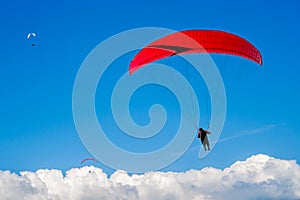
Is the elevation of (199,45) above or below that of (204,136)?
above

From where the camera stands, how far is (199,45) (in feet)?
227

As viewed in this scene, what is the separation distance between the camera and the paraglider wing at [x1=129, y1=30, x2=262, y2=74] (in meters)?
68.9

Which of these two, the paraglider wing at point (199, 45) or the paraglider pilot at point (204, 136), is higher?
the paraglider wing at point (199, 45)

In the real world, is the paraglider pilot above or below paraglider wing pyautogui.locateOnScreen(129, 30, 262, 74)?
below

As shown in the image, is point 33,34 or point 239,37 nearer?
point 239,37

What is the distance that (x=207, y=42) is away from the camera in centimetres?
6900

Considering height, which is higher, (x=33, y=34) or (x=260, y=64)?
(x=33, y=34)

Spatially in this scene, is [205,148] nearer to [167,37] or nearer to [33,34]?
[167,37]

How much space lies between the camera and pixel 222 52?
226 ft

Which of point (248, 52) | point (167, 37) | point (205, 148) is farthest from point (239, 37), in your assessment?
point (205, 148)

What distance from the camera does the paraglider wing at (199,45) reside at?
226ft

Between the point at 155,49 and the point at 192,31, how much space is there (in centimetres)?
418

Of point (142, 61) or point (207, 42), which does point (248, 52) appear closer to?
point (207, 42)

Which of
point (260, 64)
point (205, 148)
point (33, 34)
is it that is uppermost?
point (33, 34)
